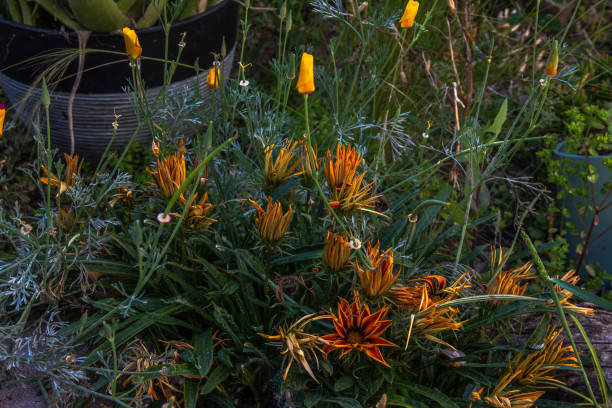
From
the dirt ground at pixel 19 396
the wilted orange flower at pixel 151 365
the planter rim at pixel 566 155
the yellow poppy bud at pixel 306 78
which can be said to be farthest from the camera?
the planter rim at pixel 566 155

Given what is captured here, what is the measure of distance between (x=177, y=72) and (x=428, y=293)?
111 cm

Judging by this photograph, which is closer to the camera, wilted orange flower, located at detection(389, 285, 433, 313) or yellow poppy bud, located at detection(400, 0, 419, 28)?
wilted orange flower, located at detection(389, 285, 433, 313)

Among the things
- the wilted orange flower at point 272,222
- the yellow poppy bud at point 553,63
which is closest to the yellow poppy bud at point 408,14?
the yellow poppy bud at point 553,63

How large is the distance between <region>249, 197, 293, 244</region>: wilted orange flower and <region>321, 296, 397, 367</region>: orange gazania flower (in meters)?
0.16

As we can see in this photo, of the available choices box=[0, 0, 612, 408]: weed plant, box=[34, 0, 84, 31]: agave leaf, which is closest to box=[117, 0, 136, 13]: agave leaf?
box=[34, 0, 84, 31]: agave leaf

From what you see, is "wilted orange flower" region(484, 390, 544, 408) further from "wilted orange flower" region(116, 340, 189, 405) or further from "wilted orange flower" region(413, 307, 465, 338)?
"wilted orange flower" region(116, 340, 189, 405)

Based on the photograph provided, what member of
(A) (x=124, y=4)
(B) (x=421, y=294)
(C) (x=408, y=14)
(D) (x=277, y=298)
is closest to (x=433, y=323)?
(B) (x=421, y=294)

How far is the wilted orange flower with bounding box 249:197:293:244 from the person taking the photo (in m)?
0.98

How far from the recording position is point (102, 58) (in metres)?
1.65

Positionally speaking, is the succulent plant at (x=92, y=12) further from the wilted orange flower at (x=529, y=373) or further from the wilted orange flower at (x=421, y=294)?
the wilted orange flower at (x=529, y=373)

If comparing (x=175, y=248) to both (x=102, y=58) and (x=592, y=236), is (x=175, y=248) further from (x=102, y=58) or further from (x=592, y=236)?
(x=592, y=236)

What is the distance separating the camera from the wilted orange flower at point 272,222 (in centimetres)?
98

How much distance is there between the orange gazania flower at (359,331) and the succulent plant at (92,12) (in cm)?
99

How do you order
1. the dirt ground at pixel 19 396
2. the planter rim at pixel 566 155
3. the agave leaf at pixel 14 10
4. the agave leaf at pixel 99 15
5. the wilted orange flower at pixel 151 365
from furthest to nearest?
the planter rim at pixel 566 155 → the agave leaf at pixel 14 10 → the agave leaf at pixel 99 15 → the dirt ground at pixel 19 396 → the wilted orange flower at pixel 151 365
